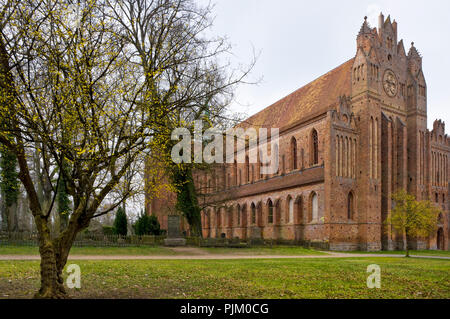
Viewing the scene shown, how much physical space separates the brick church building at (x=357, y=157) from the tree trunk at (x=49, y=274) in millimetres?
22571

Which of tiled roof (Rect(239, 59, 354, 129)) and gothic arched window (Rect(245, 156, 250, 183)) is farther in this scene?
gothic arched window (Rect(245, 156, 250, 183))

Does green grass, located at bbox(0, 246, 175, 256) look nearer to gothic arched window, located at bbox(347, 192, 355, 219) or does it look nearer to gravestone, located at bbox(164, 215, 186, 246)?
gravestone, located at bbox(164, 215, 186, 246)

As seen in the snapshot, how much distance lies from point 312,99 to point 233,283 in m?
31.7

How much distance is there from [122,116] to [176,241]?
59.5 feet

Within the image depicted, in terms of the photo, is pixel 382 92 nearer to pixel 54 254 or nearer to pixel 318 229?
pixel 318 229

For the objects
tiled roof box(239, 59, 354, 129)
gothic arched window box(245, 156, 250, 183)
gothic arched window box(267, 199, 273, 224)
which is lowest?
gothic arched window box(267, 199, 273, 224)

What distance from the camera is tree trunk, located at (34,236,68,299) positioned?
7.80 meters

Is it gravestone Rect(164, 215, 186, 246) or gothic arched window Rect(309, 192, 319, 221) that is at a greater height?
gothic arched window Rect(309, 192, 319, 221)

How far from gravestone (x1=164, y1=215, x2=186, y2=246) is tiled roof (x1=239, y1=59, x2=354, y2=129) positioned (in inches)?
430

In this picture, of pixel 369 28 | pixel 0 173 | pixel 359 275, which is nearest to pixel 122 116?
pixel 359 275

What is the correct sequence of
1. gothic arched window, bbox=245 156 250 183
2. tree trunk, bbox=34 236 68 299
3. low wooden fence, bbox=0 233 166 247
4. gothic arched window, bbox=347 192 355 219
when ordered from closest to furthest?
1. tree trunk, bbox=34 236 68 299
2. low wooden fence, bbox=0 233 166 247
3. gothic arched window, bbox=347 192 355 219
4. gothic arched window, bbox=245 156 250 183

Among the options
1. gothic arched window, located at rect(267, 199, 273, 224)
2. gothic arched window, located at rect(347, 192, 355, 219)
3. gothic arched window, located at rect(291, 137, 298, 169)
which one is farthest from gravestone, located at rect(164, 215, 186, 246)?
gothic arched window, located at rect(291, 137, 298, 169)

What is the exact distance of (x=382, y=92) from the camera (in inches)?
1414
